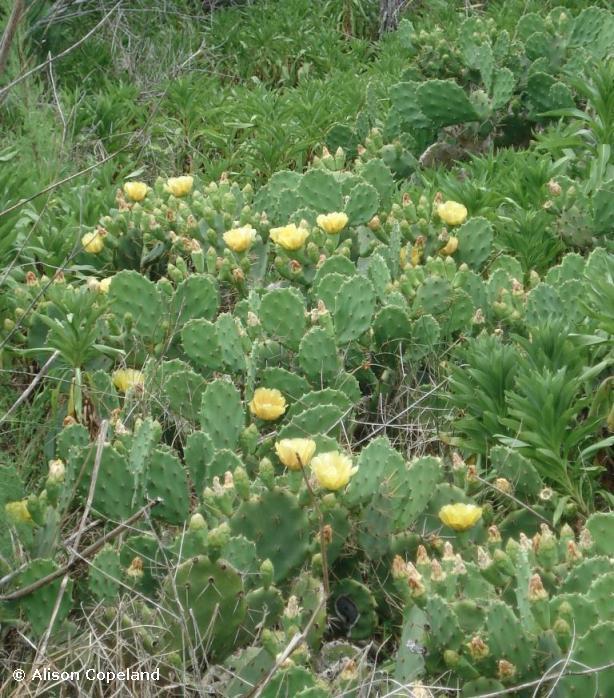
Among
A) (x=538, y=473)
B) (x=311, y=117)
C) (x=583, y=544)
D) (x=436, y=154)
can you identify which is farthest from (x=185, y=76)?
(x=583, y=544)

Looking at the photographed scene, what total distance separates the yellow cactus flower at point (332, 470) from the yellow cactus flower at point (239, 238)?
54.8 inches

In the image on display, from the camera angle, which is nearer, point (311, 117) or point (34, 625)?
point (34, 625)

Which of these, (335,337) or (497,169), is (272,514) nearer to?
(335,337)

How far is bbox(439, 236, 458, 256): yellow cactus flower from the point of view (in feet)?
12.6

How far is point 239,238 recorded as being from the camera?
12.3ft

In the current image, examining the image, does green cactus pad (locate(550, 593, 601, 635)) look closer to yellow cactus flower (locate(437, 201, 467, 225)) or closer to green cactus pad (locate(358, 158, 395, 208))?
yellow cactus flower (locate(437, 201, 467, 225))

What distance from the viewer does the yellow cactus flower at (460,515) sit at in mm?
2547

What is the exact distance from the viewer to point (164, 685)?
7.90 feet

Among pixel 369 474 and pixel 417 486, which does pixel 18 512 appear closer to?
pixel 369 474

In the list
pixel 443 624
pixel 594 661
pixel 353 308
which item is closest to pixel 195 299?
pixel 353 308

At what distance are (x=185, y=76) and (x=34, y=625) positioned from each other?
4.40 meters

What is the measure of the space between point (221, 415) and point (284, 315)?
0.52m

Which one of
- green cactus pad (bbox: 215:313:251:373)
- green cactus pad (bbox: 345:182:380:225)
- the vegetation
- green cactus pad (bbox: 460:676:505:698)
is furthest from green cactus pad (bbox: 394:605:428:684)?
green cactus pad (bbox: 345:182:380:225)

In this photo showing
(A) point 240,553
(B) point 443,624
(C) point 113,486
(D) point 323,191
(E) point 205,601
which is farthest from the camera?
(D) point 323,191
